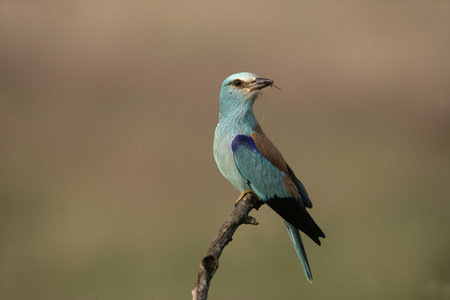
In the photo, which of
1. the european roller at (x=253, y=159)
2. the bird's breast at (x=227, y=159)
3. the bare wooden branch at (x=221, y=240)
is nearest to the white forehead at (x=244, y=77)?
the european roller at (x=253, y=159)

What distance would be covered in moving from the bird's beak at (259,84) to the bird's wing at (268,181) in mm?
251

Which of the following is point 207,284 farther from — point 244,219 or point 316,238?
point 316,238

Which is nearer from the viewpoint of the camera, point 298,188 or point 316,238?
point 316,238

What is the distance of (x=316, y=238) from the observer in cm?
243

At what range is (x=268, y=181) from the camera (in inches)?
96.4

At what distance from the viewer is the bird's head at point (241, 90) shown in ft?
8.07

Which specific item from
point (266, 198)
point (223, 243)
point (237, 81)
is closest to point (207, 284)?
point (223, 243)

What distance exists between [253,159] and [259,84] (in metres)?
0.38

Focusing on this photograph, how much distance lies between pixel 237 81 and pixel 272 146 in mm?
393

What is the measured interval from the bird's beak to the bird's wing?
0.82ft

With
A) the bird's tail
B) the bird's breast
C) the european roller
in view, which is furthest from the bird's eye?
the bird's tail

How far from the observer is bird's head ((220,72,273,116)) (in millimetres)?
2461

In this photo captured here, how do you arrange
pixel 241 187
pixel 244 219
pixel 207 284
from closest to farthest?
pixel 207 284, pixel 244 219, pixel 241 187

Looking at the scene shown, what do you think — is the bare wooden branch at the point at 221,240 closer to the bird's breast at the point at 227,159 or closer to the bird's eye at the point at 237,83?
the bird's breast at the point at 227,159
